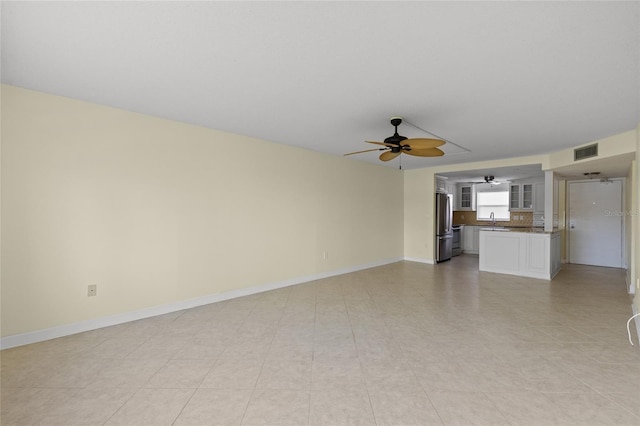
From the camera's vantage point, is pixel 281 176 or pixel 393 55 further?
pixel 281 176

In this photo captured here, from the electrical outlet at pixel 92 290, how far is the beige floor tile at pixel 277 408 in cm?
224

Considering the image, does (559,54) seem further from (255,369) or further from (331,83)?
(255,369)

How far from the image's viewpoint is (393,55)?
2.04 meters

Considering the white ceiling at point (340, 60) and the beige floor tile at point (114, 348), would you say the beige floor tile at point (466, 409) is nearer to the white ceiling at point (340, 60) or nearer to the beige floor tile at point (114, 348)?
the white ceiling at point (340, 60)

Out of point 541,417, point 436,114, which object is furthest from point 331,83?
point 541,417

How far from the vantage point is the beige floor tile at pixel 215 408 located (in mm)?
1740

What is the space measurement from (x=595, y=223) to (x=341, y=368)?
7.60 m

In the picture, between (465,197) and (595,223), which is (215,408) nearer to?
(595,223)

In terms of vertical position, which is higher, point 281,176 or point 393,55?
point 393,55

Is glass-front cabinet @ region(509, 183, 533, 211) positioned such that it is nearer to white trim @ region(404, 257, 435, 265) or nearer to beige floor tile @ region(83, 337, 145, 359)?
white trim @ region(404, 257, 435, 265)

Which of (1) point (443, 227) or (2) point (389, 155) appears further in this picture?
(1) point (443, 227)

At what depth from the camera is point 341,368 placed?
7.61 feet

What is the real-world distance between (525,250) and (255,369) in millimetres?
5558

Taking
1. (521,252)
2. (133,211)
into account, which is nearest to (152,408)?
(133,211)
